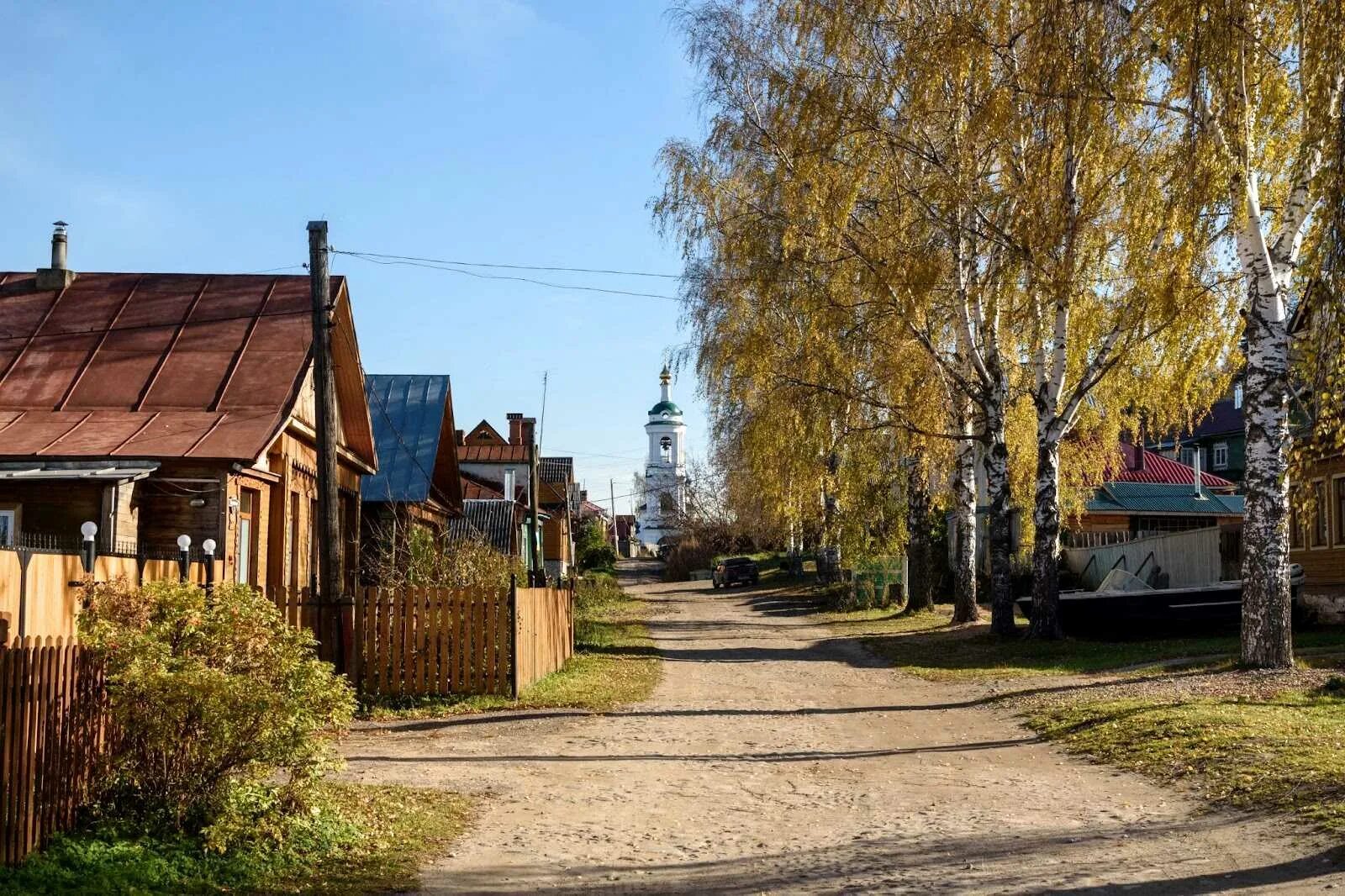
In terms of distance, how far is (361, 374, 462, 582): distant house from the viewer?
30.9 meters

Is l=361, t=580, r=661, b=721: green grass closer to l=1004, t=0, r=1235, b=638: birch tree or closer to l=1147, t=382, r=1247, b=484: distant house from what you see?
l=1004, t=0, r=1235, b=638: birch tree

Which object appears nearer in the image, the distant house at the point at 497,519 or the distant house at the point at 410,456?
the distant house at the point at 410,456

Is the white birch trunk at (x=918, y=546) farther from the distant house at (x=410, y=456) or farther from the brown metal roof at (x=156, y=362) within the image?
the brown metal roof at (x=156, y=362)

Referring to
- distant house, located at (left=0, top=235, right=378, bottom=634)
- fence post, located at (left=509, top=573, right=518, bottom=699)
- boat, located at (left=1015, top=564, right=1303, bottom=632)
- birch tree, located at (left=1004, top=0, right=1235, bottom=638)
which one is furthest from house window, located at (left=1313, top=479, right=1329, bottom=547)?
distant house, located at (left=0, top=235, right=378, bottom=634)

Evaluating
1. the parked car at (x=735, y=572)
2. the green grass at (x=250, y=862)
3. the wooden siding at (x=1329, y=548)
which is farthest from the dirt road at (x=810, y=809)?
the parked car at (x=735, y=572)

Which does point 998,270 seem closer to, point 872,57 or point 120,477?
point 872,57

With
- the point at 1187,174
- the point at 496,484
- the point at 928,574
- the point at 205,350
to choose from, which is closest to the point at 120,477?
the point at 205,350

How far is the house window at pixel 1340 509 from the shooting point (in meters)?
26.1

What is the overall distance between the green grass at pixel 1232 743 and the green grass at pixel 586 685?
583 cm

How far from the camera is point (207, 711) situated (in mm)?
8039

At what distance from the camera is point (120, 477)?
1688 centimetres

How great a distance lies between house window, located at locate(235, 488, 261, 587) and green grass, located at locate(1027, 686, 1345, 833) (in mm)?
12279

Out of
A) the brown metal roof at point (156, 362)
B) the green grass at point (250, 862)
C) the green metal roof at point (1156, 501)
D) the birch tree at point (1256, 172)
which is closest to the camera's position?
the green grass at point (250, 862)

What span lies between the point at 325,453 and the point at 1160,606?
16.7 meters
